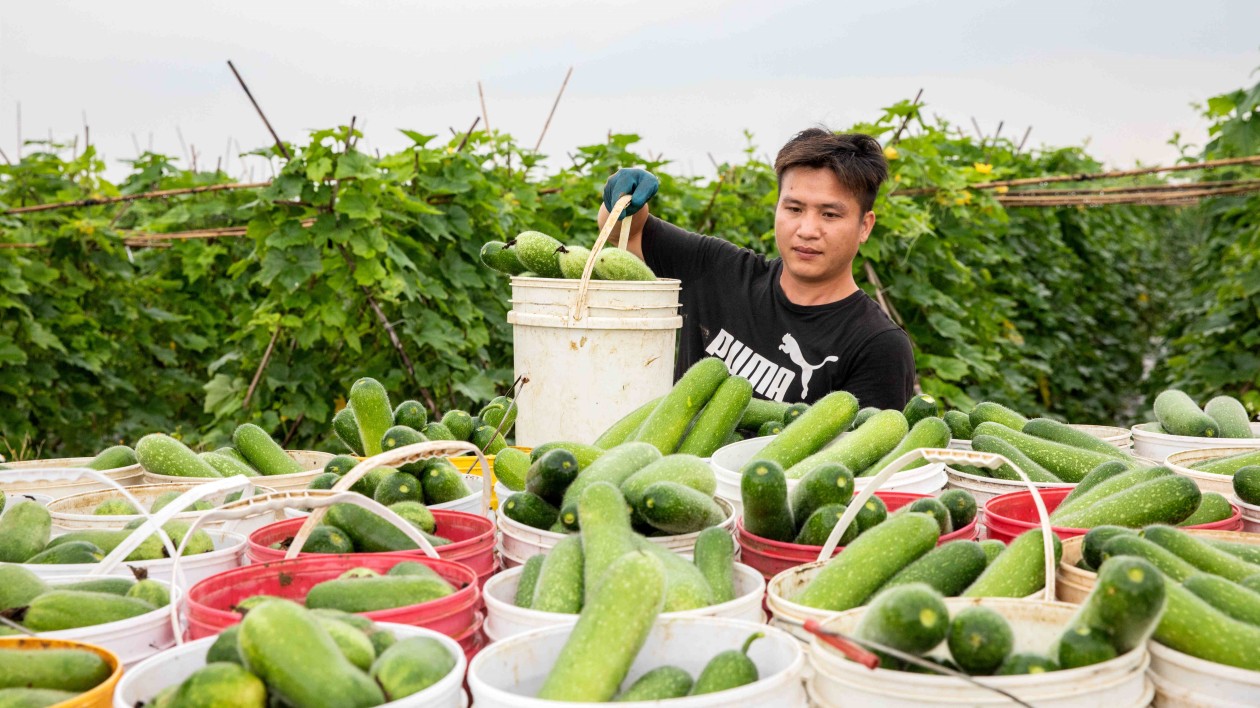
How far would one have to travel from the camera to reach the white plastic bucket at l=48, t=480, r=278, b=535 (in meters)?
2.64

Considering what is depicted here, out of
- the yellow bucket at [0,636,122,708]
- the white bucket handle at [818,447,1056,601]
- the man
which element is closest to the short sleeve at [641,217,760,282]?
the man

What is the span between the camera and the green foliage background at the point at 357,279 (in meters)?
6.63

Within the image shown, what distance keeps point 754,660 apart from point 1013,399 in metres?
10.9

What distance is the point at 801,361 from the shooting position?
4.49 metres

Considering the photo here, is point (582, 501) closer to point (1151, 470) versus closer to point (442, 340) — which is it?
point (1151, 470)

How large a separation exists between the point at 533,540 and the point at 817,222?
8.13 feet

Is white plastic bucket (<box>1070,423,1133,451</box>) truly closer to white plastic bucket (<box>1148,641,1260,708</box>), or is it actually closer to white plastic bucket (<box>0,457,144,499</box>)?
white plastic bucket (<box>1148,641,1260,708</box>)

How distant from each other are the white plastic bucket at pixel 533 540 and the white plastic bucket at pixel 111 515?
587 millimetres

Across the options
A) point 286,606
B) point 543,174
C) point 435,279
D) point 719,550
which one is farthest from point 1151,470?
point 543,174

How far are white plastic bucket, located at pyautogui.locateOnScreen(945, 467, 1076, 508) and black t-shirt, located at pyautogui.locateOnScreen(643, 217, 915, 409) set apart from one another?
4.16 feet

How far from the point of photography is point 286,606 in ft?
5.22

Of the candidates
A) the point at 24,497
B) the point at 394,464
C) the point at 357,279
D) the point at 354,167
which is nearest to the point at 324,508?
the point at 394,464

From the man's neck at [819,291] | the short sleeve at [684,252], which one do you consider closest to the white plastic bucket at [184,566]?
the man's neck at [819,291]

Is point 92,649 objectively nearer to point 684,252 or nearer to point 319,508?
point 319,508
